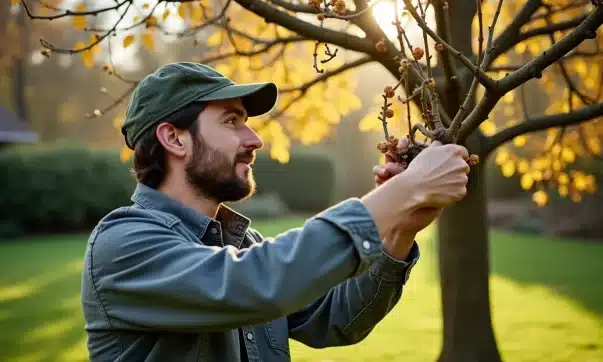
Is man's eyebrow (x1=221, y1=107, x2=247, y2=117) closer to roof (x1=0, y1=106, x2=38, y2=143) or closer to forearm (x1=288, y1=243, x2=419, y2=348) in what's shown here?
forearm (x1=288, y1=243, x2=419, y2=348)

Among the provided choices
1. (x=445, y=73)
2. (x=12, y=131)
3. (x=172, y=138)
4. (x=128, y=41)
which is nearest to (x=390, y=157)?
(x=172, y=138)

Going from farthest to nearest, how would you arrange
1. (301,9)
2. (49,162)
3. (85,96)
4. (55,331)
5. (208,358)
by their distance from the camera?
(85,96) → (49,162) → (55,331) → (301,9) → (208,358)

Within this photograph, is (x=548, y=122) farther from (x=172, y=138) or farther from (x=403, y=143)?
(x=172, y=138)

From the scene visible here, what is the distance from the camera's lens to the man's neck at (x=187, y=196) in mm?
2141

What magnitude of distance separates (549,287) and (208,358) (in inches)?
291

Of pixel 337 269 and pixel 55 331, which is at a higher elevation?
pixel 337 269

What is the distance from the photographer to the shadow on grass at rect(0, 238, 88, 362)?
5727 millimetres

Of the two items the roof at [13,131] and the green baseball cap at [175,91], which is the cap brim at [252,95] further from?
the roof at [13,131]

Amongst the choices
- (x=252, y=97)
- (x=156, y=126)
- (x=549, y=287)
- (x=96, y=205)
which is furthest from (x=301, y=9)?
(x=96, y=205)

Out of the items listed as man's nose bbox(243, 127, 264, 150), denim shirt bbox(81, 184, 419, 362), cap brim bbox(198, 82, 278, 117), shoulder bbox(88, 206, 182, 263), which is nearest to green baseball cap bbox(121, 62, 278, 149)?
cap brim bbox(198, 82, 278, 117)

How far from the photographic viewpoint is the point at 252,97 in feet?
7.47

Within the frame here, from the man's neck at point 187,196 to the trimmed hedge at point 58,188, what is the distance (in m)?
14.8

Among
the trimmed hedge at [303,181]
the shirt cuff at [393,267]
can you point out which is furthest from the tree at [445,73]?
the trimmed hedge at [303,181]

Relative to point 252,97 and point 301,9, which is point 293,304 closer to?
point 252,97
